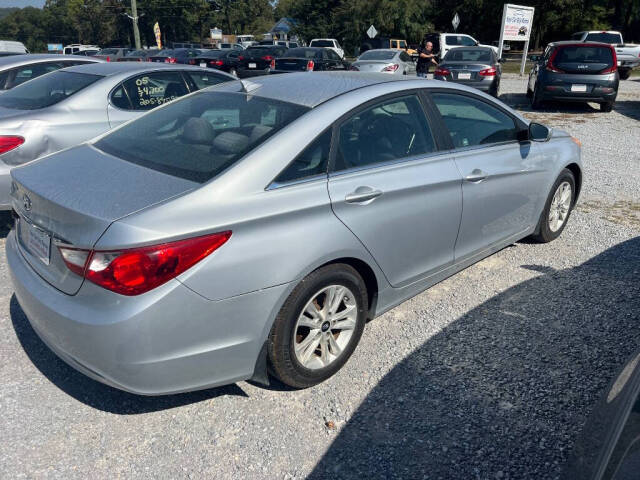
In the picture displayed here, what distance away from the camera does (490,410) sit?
2891 mm

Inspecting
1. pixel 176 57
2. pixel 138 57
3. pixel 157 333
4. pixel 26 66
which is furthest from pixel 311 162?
pixel 138 57

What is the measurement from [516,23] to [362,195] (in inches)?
926

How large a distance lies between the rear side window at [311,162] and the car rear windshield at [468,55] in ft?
47.1

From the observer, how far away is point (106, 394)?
296cm

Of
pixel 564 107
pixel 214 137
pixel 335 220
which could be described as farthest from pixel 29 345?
pixel 564 107

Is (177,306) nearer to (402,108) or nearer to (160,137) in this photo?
(160,137)

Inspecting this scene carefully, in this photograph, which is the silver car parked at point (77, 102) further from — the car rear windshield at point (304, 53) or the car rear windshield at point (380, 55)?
the car rear windshield at point (380, 55)

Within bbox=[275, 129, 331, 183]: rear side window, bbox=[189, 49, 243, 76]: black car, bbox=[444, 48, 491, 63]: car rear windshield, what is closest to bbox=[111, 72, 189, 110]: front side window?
bbox=[275, 129, 331, 183]: rear side window

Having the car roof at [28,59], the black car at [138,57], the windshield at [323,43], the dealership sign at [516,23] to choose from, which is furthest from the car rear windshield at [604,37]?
the car roof at [28,59]

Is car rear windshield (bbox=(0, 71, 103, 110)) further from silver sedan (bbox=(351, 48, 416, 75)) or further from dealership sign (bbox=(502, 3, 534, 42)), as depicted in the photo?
dealership sign (bbox=(502, 3, 534, 42))

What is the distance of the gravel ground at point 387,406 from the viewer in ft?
8.27

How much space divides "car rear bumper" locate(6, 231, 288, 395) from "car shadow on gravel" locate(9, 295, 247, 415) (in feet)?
1.40

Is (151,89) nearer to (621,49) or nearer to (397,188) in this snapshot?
(397,188)

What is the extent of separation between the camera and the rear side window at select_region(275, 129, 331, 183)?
2732 millimetres
